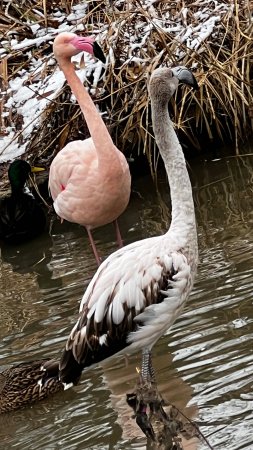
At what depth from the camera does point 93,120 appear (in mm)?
6875

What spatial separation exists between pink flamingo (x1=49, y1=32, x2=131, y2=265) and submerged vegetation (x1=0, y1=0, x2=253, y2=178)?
2.02 meters

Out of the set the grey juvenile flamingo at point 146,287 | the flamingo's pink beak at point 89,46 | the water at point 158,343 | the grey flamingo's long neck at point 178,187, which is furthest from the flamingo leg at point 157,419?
the flamingo's pink beak at point 89,46

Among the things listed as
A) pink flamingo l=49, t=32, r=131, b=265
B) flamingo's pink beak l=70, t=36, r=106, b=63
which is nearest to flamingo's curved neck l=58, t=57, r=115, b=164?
pink flamingo l=49, t=32, r=131, b=265

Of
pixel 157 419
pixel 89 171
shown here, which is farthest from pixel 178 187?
pixel 89 171

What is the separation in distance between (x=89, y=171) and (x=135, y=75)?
2.78m

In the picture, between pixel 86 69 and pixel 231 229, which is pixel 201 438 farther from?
pixel 86 69

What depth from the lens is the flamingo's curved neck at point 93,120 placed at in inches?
264

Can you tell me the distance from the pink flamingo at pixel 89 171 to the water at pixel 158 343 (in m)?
0.52

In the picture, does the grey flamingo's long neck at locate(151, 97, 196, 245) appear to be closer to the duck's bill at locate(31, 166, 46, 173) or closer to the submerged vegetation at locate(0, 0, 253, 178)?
the submerged vegetation at locate(0, 0, 253, 178)

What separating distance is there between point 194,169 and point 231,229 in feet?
7.30

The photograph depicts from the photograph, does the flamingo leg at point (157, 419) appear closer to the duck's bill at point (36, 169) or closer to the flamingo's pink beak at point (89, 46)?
the flamingo's pink beak at point (89, 46)

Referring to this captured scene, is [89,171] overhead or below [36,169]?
below

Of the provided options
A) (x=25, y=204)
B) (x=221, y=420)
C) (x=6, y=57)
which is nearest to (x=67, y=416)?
(x=221, y=420)

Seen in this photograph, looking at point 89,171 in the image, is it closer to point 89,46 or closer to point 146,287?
point 89,46
